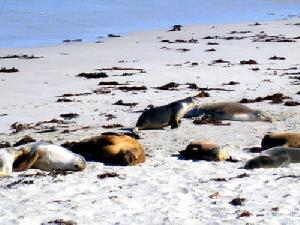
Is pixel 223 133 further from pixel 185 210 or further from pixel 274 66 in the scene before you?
pixel 274 66

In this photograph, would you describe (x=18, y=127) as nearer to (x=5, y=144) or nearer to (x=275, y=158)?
(x=5, y=144)

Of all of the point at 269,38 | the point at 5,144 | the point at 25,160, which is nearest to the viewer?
the point at 25,160

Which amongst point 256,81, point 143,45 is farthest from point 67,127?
point 143,45

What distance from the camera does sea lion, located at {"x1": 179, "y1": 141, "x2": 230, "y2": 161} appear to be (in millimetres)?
9109

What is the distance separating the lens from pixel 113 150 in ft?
29.4

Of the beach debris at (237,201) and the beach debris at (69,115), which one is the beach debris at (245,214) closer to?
the beach debris at (237,201)

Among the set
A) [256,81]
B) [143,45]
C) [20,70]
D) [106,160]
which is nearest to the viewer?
[106,160]

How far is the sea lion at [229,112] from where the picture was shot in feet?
38.4

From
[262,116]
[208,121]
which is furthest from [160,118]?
[262,116]

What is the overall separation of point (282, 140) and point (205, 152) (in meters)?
1.10

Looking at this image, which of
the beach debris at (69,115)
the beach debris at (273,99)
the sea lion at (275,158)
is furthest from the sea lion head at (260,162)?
the beach debris at (273,99)

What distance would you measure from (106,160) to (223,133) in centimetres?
261

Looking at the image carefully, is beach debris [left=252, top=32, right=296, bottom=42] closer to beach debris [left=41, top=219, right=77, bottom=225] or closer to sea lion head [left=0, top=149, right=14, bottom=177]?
sea lion head [left=0, top=149, right=14, bottom=177]

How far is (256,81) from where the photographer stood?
646 inches
